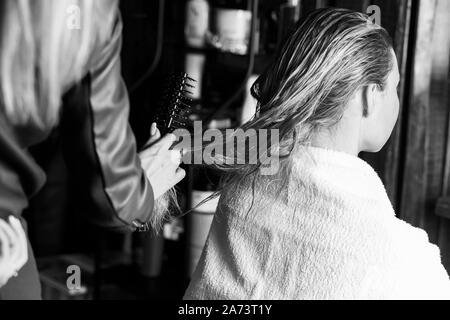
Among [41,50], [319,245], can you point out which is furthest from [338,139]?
[41,50]

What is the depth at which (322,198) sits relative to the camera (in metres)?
1.22

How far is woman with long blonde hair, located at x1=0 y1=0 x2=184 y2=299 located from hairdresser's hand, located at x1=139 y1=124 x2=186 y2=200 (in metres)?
0.09

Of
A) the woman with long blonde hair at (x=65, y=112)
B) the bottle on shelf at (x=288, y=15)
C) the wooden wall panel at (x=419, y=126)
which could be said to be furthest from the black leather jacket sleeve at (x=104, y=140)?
the bottle on shelf at (x=288, y=15)

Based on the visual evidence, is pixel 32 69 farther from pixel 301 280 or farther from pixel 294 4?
pixel 294 4

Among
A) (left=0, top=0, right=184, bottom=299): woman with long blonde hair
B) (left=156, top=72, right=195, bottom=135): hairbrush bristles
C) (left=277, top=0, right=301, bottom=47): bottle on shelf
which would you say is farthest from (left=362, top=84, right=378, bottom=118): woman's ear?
(left=277, top=0, right=301, bottom=47): bottle on shelf

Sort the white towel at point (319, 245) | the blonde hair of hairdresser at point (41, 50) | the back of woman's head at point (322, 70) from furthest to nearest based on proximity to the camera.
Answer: the back of woman's head at point (322, 70)
the white towel at point (319, 245)
the blonde hair of hairdresser at point (41, 50)

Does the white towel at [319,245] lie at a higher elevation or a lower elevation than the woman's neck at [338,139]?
Result: lower

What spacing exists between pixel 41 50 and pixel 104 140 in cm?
16

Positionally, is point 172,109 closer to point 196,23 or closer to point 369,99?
point 369,99

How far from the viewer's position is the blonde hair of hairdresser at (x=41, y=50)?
0.88 meters

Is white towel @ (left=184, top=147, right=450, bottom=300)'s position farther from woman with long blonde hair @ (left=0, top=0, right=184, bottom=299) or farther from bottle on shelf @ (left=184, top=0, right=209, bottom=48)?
bottle on shelf @ (left=184, top=0, right=209, bottom=48)

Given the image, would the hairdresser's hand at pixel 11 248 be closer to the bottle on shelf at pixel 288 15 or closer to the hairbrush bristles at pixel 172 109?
the hairbrush bristles at pixel 172 109

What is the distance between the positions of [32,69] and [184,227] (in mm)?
2195

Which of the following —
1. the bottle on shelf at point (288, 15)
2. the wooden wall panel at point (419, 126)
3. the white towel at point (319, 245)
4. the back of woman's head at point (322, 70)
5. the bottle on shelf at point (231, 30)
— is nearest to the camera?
the white towel at point (319, 245)
